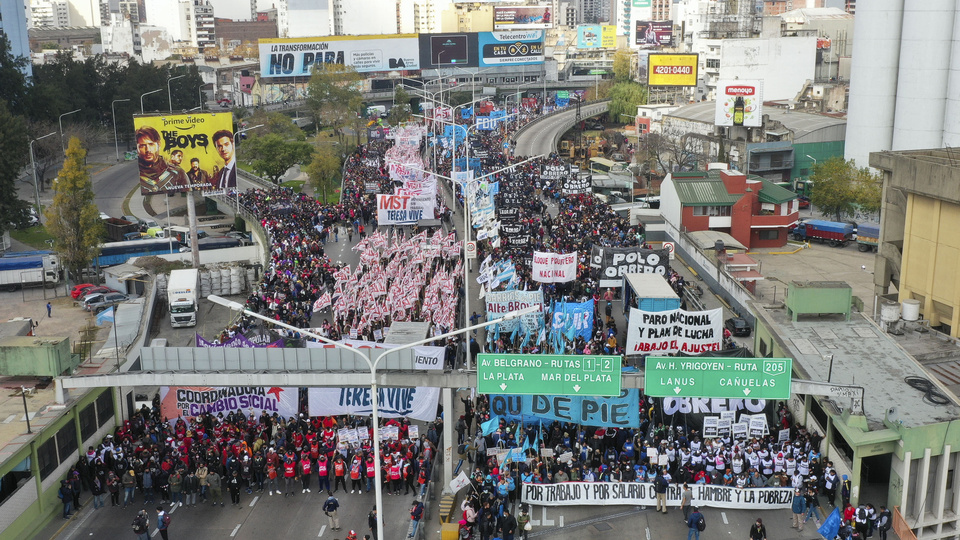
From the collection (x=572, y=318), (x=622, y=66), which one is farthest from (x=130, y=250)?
(x=622, y=66)

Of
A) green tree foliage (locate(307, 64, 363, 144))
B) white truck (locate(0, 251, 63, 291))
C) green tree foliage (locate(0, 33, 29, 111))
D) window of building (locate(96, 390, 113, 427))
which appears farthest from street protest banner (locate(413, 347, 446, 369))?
green tree foliage (locate(307, 64, 363, 144))

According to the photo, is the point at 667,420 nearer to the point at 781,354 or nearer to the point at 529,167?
the point at 781,354

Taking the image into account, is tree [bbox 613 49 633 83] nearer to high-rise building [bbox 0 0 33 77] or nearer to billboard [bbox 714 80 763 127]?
billboard [bbox 714 80 763 127]

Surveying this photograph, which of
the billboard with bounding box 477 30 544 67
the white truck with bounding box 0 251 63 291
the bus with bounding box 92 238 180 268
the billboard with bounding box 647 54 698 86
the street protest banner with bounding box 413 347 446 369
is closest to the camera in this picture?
the street protest banner with bounding box 413 347 446 369

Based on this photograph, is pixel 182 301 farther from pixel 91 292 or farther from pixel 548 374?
pixel 548 374

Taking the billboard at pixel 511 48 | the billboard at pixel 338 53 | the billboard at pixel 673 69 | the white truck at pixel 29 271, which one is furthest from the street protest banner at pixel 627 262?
the billboard at pixel 511 48

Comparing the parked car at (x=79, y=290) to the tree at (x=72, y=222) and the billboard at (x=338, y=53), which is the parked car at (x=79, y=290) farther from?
the billboard at (x=338, y=53)
